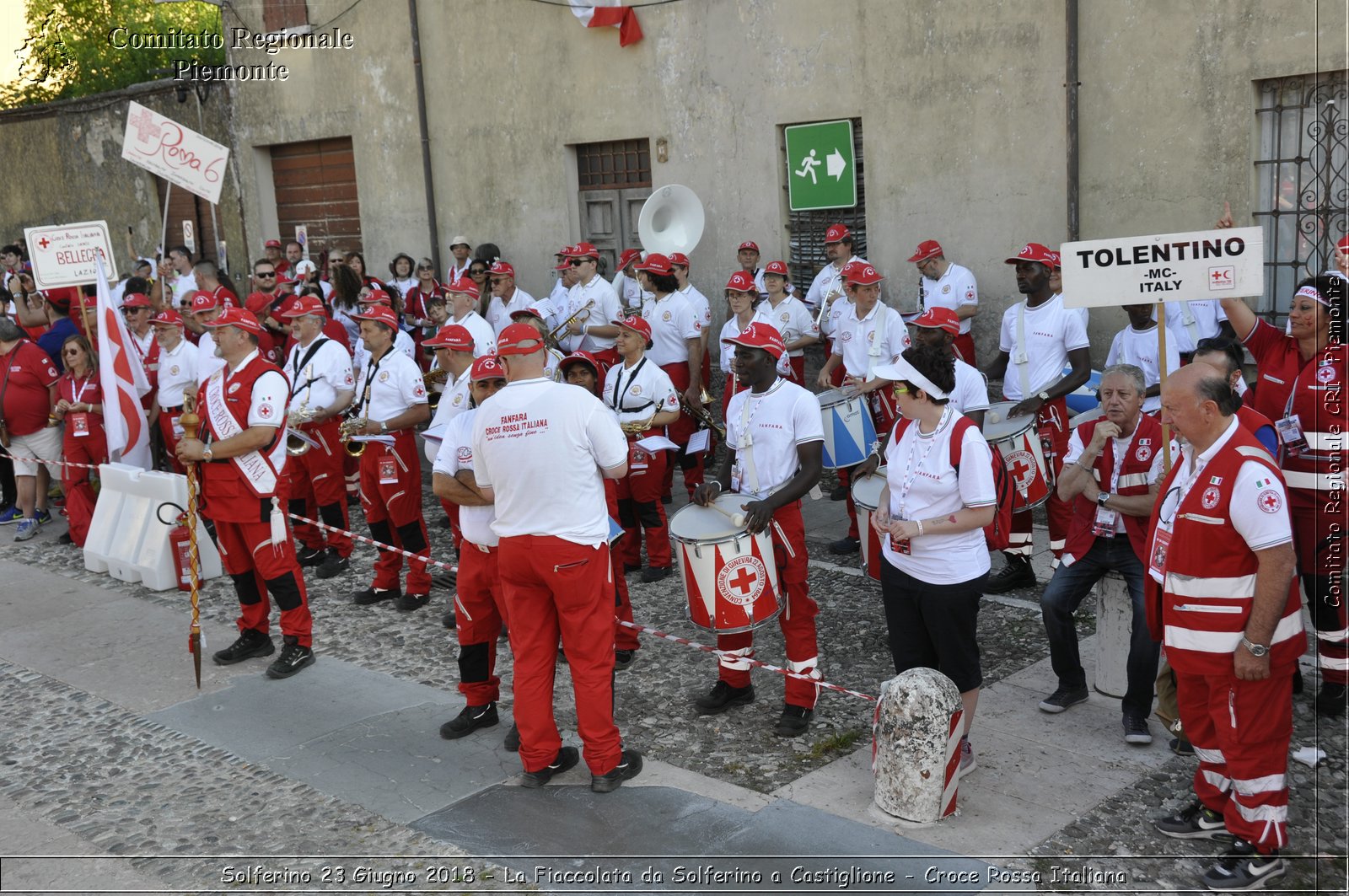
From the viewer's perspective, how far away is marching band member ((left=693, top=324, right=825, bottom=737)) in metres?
6.20

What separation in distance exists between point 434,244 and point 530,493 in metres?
12.1

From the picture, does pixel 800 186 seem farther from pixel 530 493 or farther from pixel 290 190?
pixel 290 190

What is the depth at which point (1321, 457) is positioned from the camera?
5996mm

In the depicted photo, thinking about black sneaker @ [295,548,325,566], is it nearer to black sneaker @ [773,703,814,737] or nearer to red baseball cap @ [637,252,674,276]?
red baseball cap @ [637,252,674,276]

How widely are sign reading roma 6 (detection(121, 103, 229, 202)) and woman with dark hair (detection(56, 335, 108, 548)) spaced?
3.62 m

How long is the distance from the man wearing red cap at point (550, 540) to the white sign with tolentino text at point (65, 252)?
8164 millimetres

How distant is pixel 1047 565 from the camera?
885 centimetres

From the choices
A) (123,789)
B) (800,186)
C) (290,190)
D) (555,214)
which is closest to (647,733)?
(123,789)

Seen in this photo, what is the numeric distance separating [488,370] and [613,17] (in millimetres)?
8486

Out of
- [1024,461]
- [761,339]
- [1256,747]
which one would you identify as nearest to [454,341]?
[761,339]

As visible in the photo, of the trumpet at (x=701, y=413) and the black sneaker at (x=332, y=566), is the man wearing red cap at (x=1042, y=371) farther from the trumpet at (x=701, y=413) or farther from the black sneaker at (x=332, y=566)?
the black sneaker at (x=332, y=566)

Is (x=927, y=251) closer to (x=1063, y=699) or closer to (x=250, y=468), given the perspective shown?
(x=1063, y=699)

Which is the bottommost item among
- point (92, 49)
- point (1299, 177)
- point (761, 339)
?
point (761, 339)

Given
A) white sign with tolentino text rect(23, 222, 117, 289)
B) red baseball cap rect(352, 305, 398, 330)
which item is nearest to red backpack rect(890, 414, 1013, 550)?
red baseball cap rect(352, 305, 398, 330)
